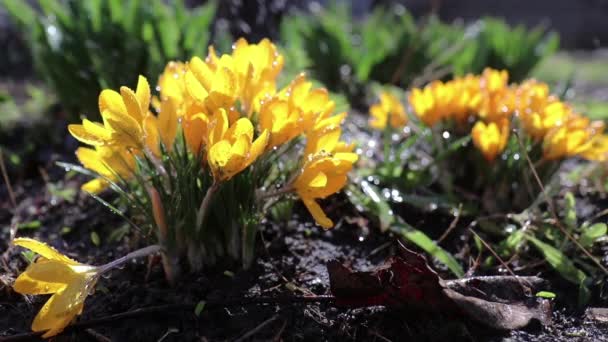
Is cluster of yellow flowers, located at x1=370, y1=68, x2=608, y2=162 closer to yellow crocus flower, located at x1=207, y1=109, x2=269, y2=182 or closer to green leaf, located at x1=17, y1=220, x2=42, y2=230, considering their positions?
yellow crocus flower, located at x1=207, y1=109, x2=269, y2=182

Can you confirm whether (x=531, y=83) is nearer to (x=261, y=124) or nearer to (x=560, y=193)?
(x=560, y=193)

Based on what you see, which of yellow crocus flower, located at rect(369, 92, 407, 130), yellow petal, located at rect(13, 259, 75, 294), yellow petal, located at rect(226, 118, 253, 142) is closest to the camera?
yellow petal, located at rect(13, 259, 75, 294)

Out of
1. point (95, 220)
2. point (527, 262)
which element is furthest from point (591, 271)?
point (95, 220)

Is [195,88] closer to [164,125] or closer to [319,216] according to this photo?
[164,125]

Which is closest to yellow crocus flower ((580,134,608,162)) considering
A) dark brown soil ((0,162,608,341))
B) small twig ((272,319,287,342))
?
dark brown soil ((0,162,608,341))

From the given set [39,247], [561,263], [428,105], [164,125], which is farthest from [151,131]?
[561,263]
